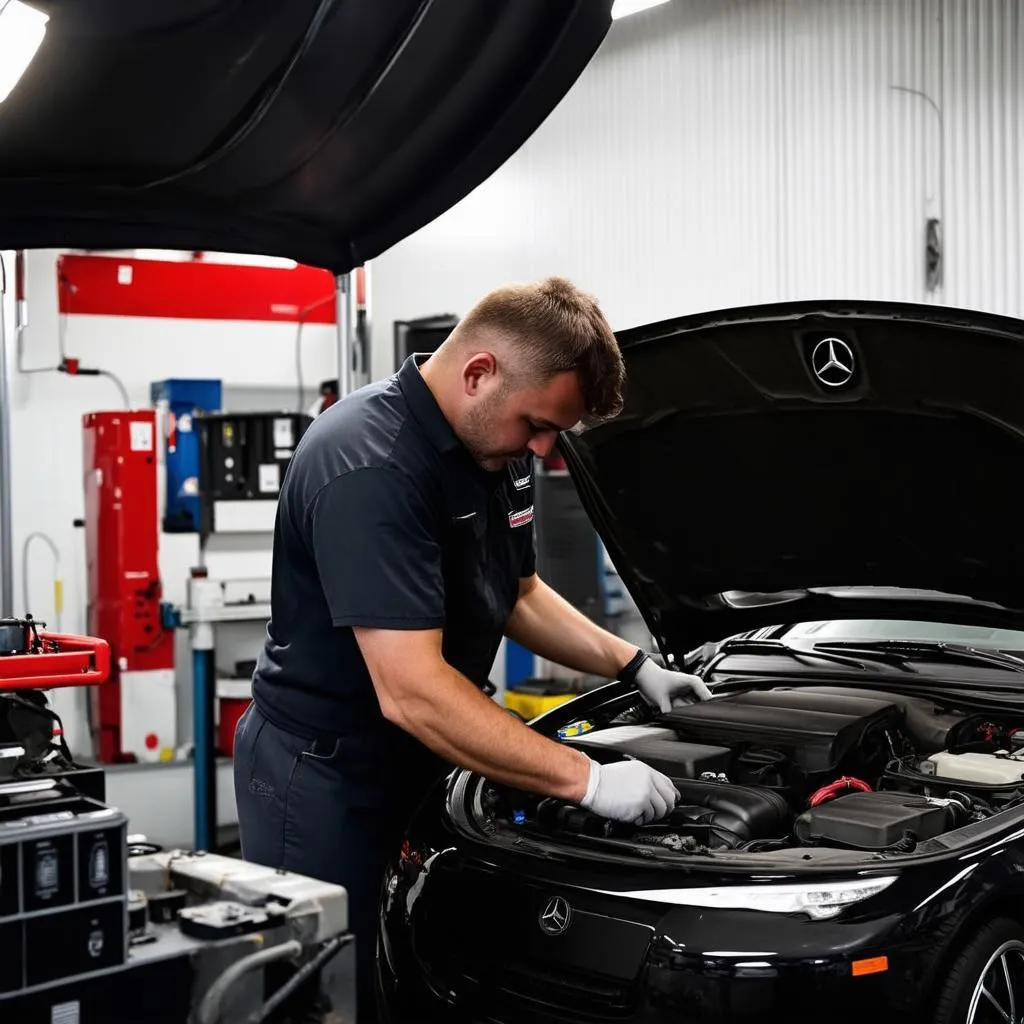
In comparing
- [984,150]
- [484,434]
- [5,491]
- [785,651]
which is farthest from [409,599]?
[984,150]

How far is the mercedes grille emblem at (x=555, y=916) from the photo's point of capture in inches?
90.1

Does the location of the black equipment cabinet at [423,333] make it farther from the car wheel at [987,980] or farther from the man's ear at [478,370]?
the car wheel at [987,980]

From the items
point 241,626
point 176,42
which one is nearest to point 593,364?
point 176,42

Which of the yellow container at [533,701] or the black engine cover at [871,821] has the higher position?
the black engine cover at [871,821]

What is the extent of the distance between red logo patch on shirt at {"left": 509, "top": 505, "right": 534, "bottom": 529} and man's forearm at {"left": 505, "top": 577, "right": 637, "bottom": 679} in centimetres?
30

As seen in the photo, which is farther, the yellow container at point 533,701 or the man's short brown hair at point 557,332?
the yellow container at point 533,701

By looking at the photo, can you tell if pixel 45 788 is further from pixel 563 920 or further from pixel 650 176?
pixel 650 176

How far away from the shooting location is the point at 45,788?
1.47 meters

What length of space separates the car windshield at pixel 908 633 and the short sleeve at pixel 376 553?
4.55 ft

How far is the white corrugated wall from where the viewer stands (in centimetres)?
620

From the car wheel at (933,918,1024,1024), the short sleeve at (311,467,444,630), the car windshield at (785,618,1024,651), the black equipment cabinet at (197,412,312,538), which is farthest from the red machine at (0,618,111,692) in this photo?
the black equipment cabinet at (197,412,312,538)

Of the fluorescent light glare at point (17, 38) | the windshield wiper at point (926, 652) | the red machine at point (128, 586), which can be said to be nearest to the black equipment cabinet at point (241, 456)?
the red machine at point (128, 586)

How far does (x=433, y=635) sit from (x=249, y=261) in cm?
569

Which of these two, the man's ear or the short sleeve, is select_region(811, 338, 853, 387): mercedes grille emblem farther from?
the short sleeve
